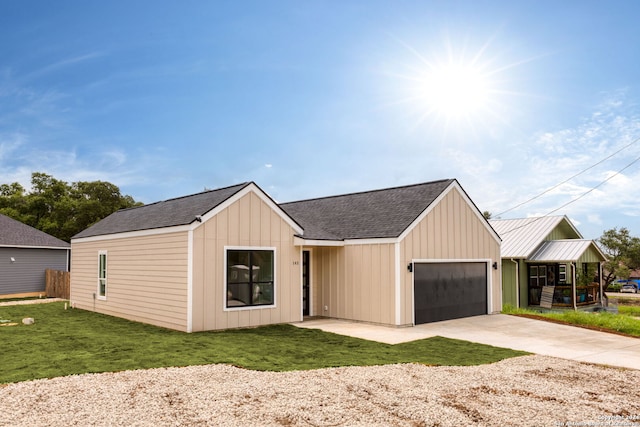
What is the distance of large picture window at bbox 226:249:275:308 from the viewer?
40.3 feet

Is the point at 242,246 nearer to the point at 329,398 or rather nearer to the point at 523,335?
the point at 329,398

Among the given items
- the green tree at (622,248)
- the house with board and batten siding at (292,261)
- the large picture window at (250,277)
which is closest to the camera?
the house with board and batten siding at (292,261)

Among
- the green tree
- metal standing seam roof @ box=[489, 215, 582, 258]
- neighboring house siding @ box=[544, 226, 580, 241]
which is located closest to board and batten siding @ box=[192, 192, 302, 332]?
metal standing seam roof @ box=[489, 215, 582, 258]

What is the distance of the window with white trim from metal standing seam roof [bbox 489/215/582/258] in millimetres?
16441

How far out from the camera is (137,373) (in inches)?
279

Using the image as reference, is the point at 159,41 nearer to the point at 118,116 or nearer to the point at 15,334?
the point at 118,116

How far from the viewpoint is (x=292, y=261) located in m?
13.5

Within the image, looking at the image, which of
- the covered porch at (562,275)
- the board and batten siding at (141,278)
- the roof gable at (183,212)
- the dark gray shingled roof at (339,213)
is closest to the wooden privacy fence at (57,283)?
the board and batten siding at (141,278)

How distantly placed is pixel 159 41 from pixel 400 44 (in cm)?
940

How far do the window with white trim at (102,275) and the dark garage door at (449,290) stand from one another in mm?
10197

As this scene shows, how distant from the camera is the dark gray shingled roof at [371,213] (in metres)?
13.8

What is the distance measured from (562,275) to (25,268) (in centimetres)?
2706

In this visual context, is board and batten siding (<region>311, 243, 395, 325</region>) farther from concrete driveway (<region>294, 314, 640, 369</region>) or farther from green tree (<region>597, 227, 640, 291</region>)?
green tree (<region>597, 227, 640, 291</region>)

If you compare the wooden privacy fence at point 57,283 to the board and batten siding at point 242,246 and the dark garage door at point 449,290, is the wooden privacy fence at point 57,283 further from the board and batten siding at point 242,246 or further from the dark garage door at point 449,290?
the dark garage door at point 449,290
